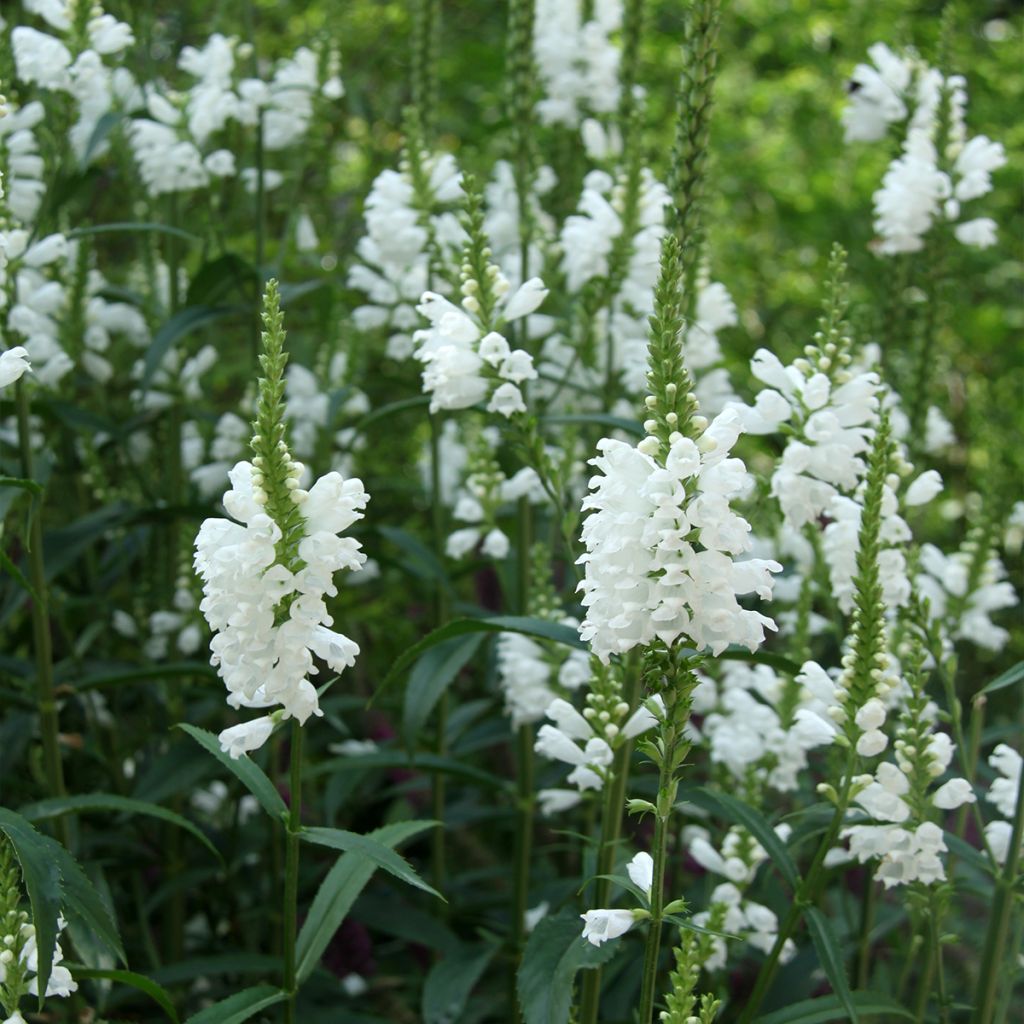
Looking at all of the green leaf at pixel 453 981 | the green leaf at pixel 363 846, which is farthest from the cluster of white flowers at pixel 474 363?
the green leaf at pixel 453 981

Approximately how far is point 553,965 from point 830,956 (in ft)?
1.67

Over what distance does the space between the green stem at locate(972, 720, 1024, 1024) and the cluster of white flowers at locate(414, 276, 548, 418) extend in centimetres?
133

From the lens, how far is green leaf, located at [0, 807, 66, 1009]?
2160 mm

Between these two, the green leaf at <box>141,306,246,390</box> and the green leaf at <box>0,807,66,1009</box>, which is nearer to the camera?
the green leaf at <box>0,807,66,1009</box>

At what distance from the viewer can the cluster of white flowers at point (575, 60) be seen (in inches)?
194

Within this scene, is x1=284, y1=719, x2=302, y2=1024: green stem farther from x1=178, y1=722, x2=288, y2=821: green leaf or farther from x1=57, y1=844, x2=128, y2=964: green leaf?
x1=57, y1=844, x2=128, y2=964: green leaf

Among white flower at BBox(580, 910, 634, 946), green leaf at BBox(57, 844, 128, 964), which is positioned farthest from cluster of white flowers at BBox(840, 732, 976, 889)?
green leaf at BBox(57, 844, 128, 964)

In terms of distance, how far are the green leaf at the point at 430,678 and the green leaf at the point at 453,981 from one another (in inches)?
26.3

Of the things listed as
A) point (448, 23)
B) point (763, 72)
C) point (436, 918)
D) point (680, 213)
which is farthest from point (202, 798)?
point (763, 72)

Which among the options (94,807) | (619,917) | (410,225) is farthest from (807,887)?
(410,225)

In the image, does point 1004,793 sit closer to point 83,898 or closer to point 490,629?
point 490,629

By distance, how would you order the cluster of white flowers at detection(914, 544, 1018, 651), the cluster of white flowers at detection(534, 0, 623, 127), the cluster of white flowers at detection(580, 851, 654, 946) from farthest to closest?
the cluster of white flowers at detection(534, 0, 623, 127) → the cluster of white flowers at detection(914, 544, 1018, 651) → the cluster of white flowers at detection(580, 851, 654, 946)

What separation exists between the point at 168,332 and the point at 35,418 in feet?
3.58

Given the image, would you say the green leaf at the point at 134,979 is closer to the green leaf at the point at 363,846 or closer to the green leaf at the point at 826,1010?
the green leaf at the point at 363,846
